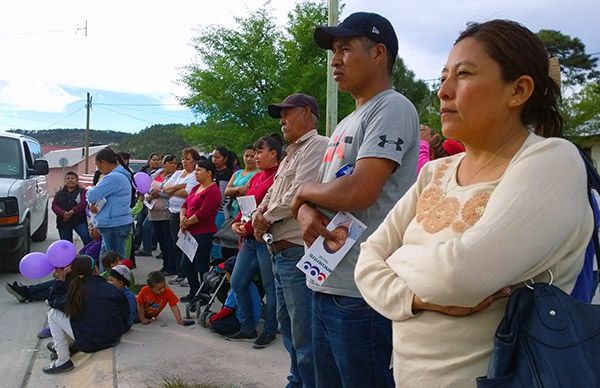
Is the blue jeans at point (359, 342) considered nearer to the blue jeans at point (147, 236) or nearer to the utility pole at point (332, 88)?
the utility pole at point (332, 88)

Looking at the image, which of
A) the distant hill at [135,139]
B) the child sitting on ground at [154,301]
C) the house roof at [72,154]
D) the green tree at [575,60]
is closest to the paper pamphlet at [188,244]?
the child sitting on ground at [154,301]

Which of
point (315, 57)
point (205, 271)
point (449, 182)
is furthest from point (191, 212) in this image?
point (315, 57)

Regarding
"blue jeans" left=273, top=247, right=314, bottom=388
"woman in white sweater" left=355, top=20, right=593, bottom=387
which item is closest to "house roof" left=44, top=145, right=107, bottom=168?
"blue jeans" left=273, top=247, right=314, bottom=388

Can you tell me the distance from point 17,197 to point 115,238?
2307 mm

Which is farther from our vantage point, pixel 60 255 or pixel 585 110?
pixel 585 110

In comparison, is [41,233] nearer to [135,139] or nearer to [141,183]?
[141,183]

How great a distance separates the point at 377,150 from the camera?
222cm

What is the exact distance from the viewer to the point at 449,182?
1.67 metres

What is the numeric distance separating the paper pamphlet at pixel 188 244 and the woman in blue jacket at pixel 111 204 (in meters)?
0.93

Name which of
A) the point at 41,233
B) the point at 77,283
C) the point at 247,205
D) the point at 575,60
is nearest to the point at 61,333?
the point at 77,283

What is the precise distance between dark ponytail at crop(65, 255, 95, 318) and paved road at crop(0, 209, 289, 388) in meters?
0.44

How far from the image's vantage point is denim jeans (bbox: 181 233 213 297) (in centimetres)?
686

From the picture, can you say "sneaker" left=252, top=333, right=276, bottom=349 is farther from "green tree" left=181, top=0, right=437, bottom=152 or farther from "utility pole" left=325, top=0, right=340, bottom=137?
"green tree" left=181, top=0, right=437, bottom=152

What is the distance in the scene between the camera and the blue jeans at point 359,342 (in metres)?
2.16
